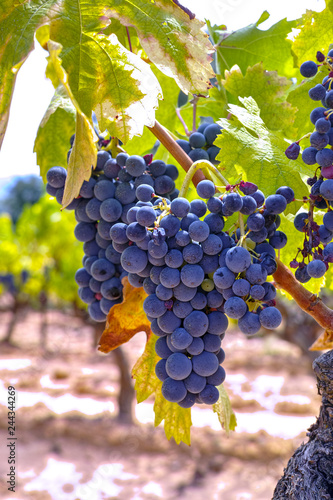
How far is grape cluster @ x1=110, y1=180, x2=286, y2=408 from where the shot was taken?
0.58 meters

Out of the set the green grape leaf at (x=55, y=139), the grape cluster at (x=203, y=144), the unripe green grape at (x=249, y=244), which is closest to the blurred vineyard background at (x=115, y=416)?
the green grape leaf at (x=55, y=139)

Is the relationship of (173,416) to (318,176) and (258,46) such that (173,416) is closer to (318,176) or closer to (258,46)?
(318,176)

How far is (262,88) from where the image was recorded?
0.79 metres

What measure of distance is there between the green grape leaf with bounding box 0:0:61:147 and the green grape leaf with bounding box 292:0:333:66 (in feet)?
1.34

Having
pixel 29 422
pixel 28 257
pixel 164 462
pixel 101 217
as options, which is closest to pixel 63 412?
pixel 29 422

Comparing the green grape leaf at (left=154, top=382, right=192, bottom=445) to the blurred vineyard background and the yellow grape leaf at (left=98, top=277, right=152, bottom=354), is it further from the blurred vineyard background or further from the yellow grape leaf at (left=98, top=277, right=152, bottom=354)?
the blurred vineyard background

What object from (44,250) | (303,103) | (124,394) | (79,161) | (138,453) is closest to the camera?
(79,161)

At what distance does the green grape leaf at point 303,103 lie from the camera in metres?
0.75

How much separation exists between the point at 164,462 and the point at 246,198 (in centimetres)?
542

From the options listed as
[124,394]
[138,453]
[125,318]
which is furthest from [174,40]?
[124,394]

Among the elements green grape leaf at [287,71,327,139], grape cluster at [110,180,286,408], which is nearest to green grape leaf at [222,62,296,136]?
green grape leaf at [287,71,327,139]

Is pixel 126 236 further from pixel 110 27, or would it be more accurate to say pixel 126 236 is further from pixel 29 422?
pixel 29 422

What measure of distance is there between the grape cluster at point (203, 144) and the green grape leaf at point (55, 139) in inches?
8.6

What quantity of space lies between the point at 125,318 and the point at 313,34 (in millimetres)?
581
